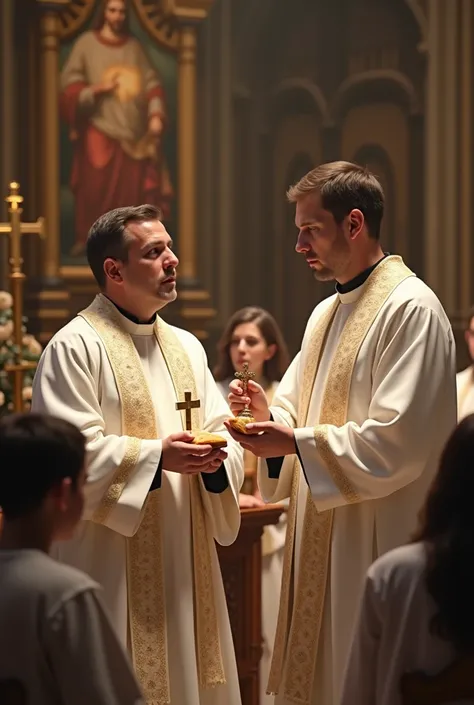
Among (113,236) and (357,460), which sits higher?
(113,236)

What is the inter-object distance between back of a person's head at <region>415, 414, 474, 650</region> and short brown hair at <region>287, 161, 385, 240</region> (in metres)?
1.91

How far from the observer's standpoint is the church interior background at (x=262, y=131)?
8852mm

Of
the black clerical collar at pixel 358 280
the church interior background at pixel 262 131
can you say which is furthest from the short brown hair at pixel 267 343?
the black clerical collar at pixel 358 280

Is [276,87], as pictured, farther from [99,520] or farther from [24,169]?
[99,520]

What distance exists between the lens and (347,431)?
4172 mm

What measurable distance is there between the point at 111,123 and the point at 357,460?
5.68 metres

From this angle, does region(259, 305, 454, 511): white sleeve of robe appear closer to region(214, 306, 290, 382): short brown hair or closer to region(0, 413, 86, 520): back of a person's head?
region(0, 413, 86, 520): back of a person's head

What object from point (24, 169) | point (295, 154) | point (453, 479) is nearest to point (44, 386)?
point (453, 479)

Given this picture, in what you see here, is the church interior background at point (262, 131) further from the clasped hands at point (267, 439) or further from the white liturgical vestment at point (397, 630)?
the white liturgical vestment at point (397, 630)

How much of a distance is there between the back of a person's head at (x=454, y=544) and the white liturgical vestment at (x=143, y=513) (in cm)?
174

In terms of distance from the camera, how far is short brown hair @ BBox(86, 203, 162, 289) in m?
4.44

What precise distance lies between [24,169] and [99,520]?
17.2 ft

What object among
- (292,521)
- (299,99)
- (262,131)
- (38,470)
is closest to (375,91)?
(299,99)

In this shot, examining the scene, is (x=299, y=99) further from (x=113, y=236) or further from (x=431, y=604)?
(x=431, y=604)
